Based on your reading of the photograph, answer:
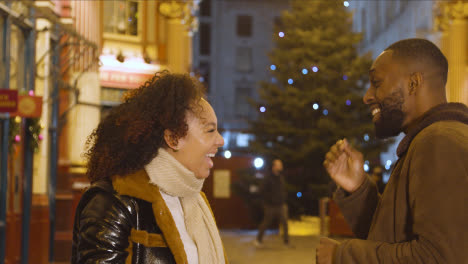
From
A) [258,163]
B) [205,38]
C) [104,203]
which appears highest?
[205,38]

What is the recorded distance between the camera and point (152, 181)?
8.62ft

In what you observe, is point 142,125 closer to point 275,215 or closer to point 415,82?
point 415,82

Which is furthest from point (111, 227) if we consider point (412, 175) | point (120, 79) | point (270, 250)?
point (120, 79)

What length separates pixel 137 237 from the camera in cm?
248

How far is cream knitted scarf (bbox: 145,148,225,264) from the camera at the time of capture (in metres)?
2.66

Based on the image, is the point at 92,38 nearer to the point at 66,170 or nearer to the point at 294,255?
the point at 66,170

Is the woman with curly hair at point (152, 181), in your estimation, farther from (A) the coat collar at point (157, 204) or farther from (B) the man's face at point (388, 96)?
(B) the man's face at point (388, 96)

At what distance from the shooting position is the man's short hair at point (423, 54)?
2643mm

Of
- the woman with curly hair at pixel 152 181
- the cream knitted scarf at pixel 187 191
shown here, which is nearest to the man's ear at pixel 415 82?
the woman with curly hair at pixel 152 181

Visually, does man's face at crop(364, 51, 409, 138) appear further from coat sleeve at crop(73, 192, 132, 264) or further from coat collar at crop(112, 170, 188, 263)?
coat sleeve at crop(73, 192, 132, 264)

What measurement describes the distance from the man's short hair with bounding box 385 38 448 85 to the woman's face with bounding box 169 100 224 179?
931 mm

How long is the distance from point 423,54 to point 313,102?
1751 centimetres

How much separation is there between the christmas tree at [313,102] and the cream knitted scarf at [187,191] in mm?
16755

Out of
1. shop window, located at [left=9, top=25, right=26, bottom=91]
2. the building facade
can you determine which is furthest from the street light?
the building facade
